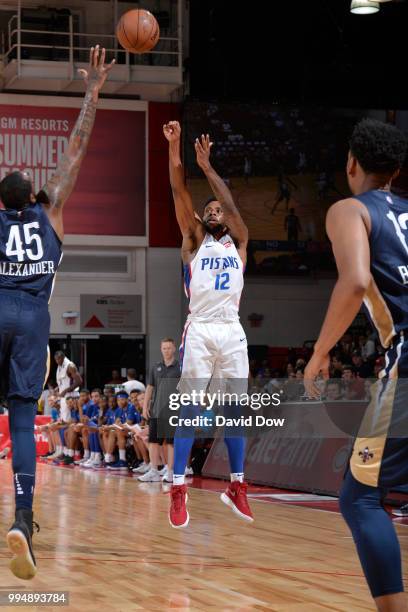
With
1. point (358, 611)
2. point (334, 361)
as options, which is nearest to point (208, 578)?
point (358, 611)

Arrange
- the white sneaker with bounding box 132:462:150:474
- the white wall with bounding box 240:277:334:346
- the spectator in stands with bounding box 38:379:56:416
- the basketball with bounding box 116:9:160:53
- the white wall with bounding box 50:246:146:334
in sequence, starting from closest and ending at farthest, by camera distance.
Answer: the basketball with bounding box 116:9:160:53 → the white sneaker with bounding box 132:462:150:474 → the spectator in stands with bounding box 38:379:56:416 → the white wall with bounding box 50:246:146:334 → the white wall with bounding box 240:277:334:346

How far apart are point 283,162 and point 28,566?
62.0 ft

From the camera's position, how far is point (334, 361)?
15945 mm

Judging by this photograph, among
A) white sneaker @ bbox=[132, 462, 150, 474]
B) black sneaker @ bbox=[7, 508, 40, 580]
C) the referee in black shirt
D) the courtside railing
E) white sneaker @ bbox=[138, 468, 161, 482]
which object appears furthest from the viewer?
the courtside railing

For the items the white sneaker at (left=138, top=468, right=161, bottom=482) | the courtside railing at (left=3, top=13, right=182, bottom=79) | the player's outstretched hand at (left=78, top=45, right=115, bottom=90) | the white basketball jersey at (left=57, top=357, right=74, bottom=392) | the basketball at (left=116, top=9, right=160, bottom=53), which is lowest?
the white basketball jersey at (left=57, top=357, right=74, bottom=392)

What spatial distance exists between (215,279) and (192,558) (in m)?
1.84

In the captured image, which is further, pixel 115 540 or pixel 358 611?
pixel 115 540

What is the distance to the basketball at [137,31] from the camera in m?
8.81

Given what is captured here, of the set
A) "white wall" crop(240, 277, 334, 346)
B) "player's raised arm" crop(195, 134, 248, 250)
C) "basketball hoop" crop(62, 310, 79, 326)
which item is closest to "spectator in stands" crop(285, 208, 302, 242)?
"white wall" crop(240, 277, 334, 346)

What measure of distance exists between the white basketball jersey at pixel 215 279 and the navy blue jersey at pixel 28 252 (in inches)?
77.8

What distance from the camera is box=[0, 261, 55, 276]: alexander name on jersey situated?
14.9 ft

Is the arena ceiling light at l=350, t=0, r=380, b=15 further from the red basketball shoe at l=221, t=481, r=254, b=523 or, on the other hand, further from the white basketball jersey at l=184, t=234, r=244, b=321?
the red basketball shoe at l=221, t=481, r=254, b=523

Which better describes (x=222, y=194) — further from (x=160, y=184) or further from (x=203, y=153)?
(x=160, y=184)

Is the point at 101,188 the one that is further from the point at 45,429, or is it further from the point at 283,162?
the point at 45,429
